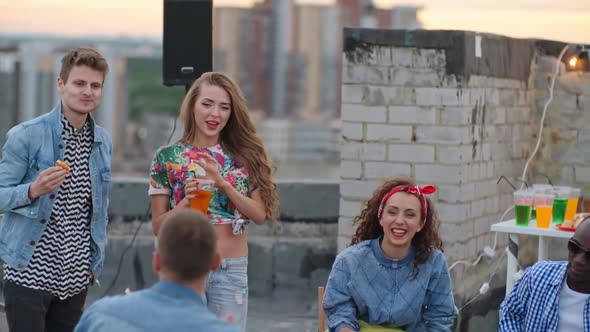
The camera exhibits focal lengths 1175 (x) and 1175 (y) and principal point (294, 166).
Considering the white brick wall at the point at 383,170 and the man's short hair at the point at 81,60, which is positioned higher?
the man's short hair at the point at 81,60

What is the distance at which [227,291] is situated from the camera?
410 centimetres

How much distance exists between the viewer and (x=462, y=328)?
22.1 ft

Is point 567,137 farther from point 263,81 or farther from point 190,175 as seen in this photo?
point 263,81

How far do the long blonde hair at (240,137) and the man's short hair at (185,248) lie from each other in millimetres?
1533

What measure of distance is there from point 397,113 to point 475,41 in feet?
2.15

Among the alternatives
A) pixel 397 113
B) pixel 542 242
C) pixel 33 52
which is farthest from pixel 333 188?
pixel 33 52

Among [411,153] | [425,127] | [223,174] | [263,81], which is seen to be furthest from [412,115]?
[263,81]

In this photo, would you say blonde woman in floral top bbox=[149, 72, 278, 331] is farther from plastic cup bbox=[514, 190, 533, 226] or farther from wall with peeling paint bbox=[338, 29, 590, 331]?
wall with peeling paint bbox=[338, 29, 590, 331]

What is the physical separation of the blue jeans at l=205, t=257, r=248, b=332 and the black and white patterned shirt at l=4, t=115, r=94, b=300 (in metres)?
0.46

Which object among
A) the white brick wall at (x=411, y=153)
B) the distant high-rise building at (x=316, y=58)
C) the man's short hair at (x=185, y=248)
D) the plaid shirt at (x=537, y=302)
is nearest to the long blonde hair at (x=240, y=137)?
the plaid shirt at (x=537, y=302)

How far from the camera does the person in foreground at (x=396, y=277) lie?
431cm

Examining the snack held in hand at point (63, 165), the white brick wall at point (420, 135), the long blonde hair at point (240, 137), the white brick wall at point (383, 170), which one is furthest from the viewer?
the white brick wall at point (383, 170)

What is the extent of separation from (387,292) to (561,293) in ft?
2.06

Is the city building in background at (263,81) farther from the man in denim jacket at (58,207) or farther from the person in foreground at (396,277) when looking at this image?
the man in denim jacket at (58,207)
